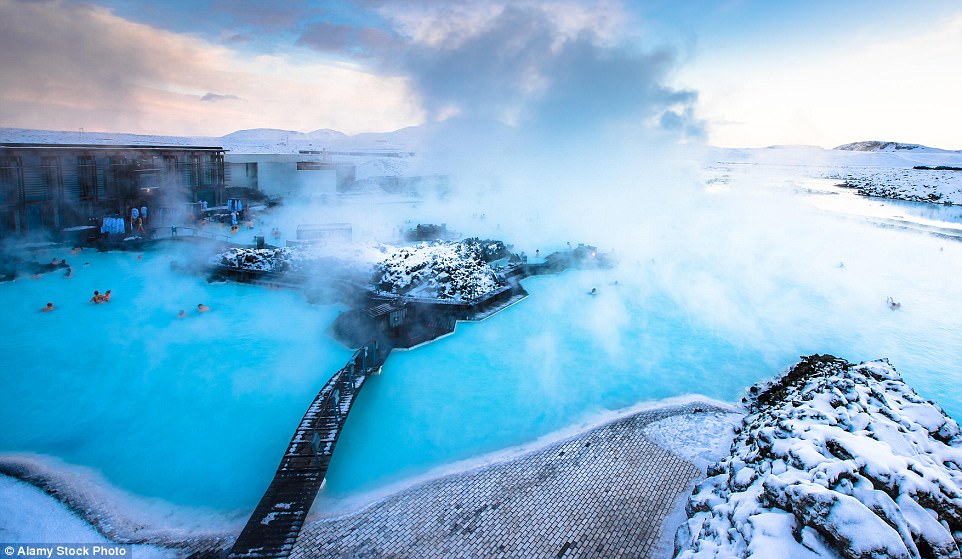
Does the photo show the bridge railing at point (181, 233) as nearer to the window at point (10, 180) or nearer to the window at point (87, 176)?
the window at point (87, 176)

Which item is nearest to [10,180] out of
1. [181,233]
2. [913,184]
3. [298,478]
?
[181,233]

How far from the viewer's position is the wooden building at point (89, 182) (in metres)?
18.4

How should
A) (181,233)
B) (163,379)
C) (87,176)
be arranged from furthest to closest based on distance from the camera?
(181,233) < (87,176) < (163,379)

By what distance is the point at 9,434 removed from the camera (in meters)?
8.55

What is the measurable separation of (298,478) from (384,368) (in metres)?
4.61

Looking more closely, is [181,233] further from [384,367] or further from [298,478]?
[298,478]

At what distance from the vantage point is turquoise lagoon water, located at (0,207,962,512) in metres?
8.47

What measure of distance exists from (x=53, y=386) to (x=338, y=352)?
19.1 ft

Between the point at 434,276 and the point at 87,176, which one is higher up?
the point at 87,176

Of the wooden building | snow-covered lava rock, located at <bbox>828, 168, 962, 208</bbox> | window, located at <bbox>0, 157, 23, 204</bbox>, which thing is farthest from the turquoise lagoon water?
snow-covered lava rock, located at <bbox>828, 168, 962, 208</bbox>

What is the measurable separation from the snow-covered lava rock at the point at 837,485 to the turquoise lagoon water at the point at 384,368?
10.9ft

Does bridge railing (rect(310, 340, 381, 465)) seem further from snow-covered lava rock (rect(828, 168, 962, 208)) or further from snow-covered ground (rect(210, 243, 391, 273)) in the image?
snow-covered lava rock (rect(828, 168, 962, 208))

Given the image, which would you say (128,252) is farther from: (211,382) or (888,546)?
(888,546)

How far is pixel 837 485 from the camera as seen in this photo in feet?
17.0
